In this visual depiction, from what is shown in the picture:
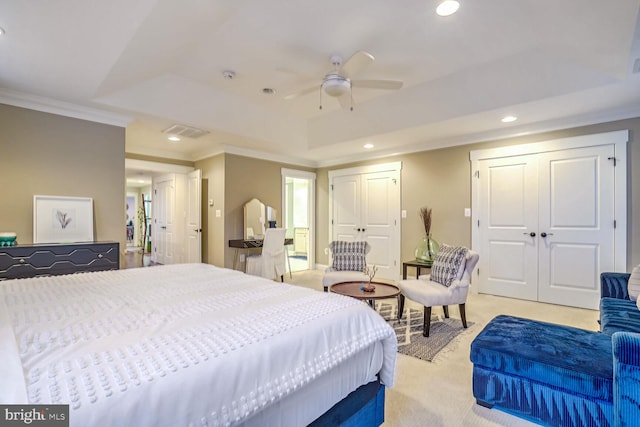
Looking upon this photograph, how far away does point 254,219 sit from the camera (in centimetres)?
536

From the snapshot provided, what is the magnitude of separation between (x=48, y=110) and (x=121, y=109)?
2.24 ft

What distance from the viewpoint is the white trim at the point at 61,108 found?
296 cm

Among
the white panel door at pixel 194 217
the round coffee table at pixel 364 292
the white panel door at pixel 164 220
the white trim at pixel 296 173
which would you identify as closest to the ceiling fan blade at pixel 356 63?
the round coffee table at pixel 364 292

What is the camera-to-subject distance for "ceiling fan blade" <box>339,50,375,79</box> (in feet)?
8.13

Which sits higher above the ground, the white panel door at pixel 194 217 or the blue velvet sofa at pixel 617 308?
the white panel door at pixel 194 217

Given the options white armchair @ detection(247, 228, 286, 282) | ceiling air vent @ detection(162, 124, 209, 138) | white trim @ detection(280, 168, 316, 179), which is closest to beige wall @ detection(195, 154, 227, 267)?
white armchair @ detection(247, 228, 286, 282)

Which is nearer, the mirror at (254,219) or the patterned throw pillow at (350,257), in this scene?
the patterned throw pillow at (350,257)

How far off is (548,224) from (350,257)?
2.63 metres

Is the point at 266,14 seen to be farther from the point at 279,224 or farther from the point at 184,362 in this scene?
the point at 279,224

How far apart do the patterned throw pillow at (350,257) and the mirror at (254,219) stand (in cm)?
178

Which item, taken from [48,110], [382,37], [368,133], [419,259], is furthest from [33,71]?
[419,259]

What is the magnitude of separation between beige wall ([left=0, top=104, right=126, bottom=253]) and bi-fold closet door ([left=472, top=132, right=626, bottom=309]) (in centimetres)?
486

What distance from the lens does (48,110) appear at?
3.19 m

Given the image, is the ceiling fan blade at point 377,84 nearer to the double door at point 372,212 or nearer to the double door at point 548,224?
the double door at point 548,224
